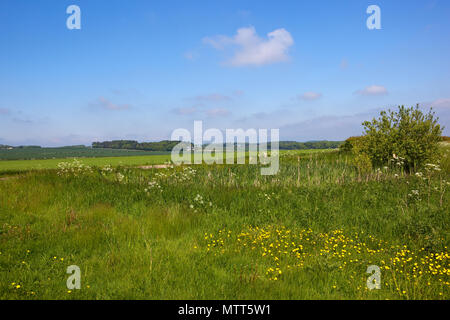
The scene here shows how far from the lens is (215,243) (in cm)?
552

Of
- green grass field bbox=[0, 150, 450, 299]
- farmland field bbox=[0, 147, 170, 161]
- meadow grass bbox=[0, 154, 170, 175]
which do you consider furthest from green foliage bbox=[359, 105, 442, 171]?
farmland field bbox=[0, 147, 170, 161]

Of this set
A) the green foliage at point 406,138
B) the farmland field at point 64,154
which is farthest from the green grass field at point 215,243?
the farmland field at point 64,154

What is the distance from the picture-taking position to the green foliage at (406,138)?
13703 mm

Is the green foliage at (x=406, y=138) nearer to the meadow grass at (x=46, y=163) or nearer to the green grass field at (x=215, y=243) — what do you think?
the green grass field at (x=215, y=243)

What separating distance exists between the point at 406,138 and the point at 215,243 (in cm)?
1345

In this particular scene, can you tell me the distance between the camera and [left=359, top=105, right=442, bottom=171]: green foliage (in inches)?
539

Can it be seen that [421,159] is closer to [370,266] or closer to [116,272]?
[370,266]

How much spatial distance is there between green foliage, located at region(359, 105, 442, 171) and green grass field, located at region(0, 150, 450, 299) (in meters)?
5.70

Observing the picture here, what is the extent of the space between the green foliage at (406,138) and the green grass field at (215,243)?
224 inches

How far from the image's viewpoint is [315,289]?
157 inches

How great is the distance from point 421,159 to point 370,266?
492 inches

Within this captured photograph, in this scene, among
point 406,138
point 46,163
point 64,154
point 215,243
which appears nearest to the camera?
point 215,243

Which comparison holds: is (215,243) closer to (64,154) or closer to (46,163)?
(46,163)

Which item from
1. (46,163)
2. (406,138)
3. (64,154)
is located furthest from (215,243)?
(64,154)
